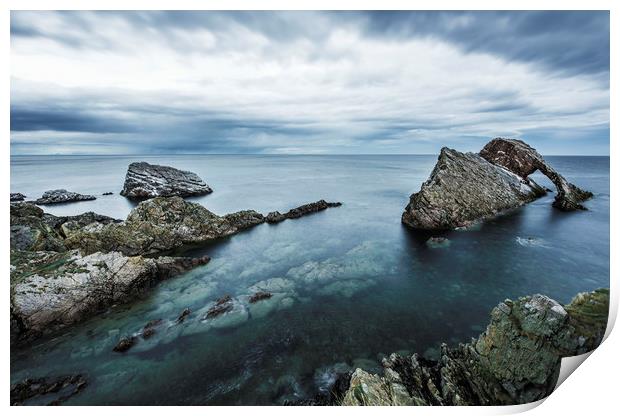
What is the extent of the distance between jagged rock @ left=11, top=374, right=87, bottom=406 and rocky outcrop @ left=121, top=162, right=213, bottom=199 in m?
29.4

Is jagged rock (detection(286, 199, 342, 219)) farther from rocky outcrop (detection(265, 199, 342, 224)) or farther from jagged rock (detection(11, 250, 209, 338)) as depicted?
jagged rock (detection(11, 250, 209, 338))

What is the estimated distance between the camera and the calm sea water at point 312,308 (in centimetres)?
657

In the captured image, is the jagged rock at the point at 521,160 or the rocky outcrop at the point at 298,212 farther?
the jagged rock at the point at 521,160

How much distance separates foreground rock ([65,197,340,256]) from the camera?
13.5m

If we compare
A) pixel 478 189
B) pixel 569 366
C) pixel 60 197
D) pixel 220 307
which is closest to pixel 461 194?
pixel 478 189

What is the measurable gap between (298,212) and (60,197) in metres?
27.8

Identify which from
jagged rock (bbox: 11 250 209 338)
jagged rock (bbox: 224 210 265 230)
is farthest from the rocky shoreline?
jagged rock (bbox: 224 210 265 230)

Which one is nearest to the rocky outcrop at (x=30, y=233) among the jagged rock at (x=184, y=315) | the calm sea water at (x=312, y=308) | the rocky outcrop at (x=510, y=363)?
the calm sea water at (x=312, y=308)

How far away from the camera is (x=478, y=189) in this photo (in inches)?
829

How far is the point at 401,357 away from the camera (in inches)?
272

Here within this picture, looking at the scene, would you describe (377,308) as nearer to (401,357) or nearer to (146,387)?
(401,357)

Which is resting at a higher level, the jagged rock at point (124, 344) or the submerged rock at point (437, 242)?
the submerged rock at point (437, 242)

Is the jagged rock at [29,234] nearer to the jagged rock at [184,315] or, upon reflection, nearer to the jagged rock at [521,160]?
the jagged rock at [184,315]

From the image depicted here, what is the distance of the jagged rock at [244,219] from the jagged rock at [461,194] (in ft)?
32.8
